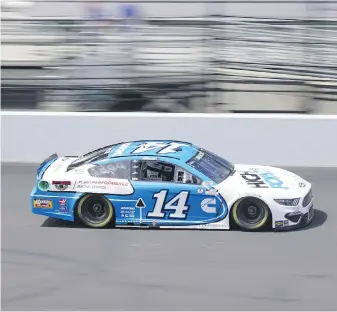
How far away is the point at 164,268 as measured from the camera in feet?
28.6

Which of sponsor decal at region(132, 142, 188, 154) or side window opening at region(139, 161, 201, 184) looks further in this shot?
sponsor decal at region(132, 142, 188, 154)

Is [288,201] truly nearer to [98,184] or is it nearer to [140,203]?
[140,203]

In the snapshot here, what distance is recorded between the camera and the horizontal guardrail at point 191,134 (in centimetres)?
1386

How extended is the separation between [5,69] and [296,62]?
582 centimetres

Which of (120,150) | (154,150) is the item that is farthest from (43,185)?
(154,150)

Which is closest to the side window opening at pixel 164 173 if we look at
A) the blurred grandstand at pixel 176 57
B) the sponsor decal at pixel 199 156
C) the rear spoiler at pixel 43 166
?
the sponsor decal at pixel 199 156

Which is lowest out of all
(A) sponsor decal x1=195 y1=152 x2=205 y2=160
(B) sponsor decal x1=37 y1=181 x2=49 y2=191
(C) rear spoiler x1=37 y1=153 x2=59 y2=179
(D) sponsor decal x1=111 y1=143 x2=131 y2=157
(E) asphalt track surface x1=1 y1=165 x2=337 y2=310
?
(E) asphalt track surface x1=1 y1=165 x2=337 y2=310

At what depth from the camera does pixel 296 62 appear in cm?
1445

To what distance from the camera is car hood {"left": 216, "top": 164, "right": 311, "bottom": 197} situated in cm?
1012

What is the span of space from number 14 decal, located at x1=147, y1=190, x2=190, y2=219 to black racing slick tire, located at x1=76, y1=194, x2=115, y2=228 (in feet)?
2.15

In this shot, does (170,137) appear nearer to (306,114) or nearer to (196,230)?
(306,114)

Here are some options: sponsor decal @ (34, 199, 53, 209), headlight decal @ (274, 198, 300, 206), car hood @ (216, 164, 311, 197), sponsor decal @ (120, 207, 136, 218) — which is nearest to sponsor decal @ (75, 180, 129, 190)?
sponsor decal @ (120, 207, 136, 218)

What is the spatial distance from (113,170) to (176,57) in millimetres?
4694

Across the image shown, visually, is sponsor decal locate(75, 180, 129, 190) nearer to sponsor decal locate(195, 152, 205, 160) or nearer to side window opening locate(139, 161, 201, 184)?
side window opening locate(139, 161, 201, 184)
